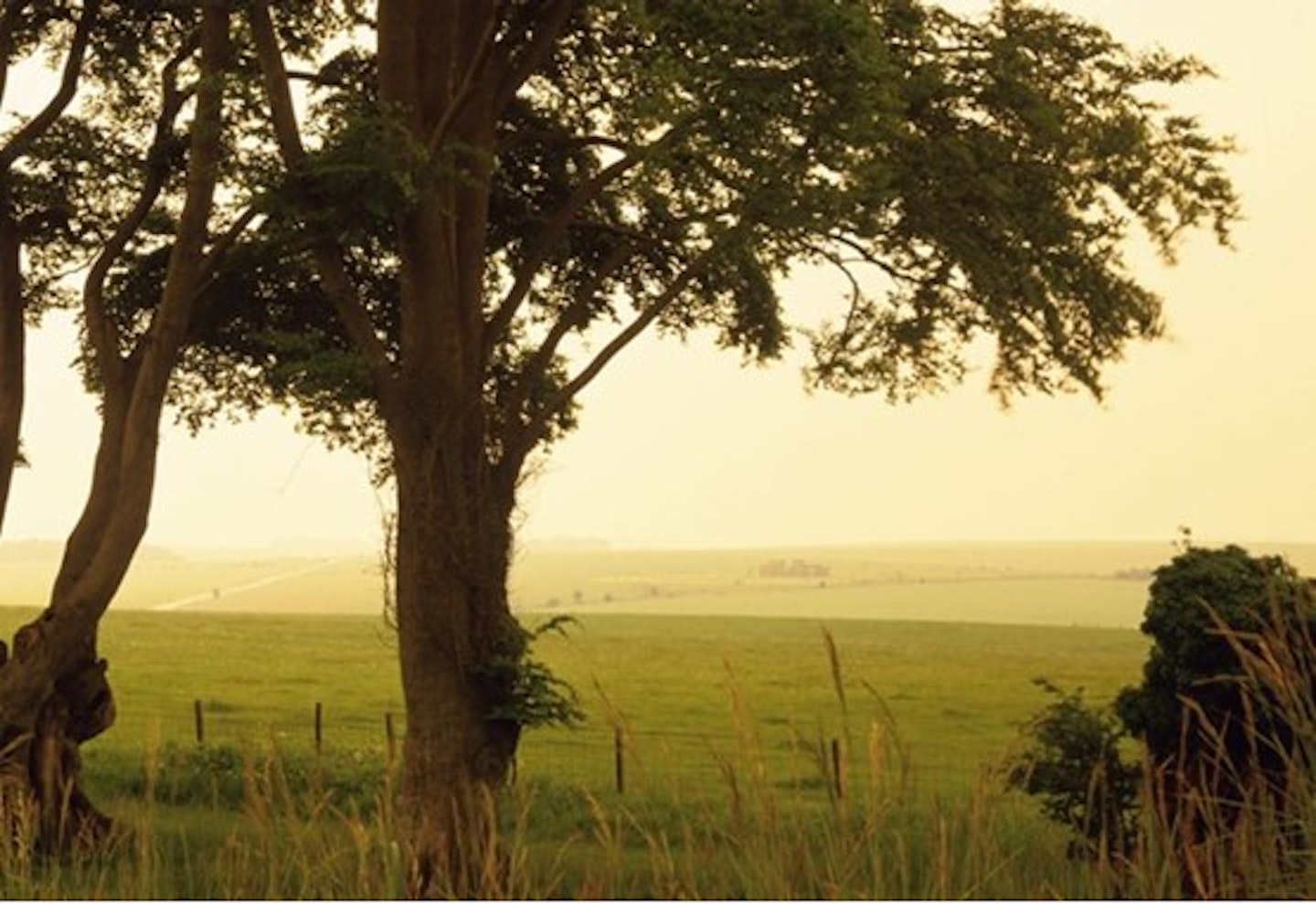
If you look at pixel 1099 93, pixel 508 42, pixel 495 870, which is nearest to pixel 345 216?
pixel 508 42

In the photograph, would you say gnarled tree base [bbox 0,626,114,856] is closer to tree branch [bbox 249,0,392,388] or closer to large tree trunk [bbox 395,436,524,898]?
large tree trunk [bbox 395,436,524,898]

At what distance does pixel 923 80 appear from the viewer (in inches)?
886

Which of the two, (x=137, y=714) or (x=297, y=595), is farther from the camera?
(x=297, y=595)

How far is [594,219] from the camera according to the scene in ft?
90.2

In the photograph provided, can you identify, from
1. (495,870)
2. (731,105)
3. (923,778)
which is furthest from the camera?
(923,778)

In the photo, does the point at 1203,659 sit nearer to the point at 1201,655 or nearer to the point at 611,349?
the point at 1201,655

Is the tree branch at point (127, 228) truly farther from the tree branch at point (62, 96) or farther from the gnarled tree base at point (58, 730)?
the gnarled tree base at point (58, 730)

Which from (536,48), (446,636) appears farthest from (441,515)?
(536,48)

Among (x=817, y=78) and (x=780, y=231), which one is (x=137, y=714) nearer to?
(x=780, y=231)

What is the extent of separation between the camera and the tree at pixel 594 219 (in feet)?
63.6

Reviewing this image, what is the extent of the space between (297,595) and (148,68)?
161351mm

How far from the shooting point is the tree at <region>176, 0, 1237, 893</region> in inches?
763

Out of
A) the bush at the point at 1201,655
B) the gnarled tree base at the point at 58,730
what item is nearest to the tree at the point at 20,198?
the gnarled tree base at the point at 58,730

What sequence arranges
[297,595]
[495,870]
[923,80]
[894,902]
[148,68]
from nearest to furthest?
[894,902]
[495,870]
[923,80]
[148,68]
[297,595]
